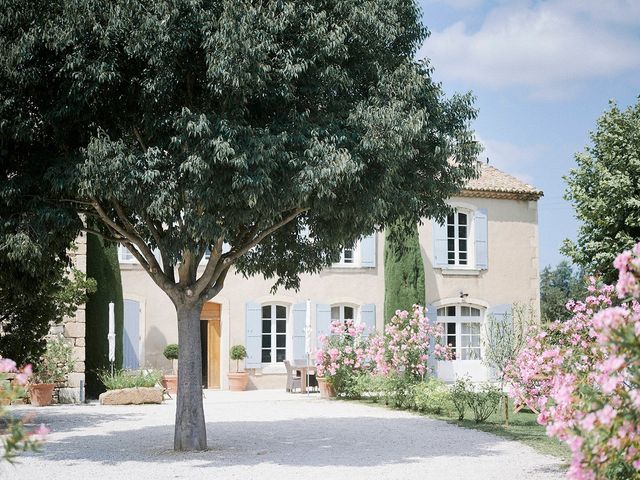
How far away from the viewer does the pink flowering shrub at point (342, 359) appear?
58.7ft

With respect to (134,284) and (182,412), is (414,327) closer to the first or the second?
(134,284)

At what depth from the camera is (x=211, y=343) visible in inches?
858

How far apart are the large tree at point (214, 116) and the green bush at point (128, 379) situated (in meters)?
7.33

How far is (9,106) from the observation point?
9.20 metres

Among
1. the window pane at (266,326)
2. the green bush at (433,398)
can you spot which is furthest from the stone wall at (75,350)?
the green bush at (433,398)

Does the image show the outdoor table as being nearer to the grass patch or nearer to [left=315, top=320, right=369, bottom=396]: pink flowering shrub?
[left=315, top=320, right=369, bottom=396]: pink flowering shrub

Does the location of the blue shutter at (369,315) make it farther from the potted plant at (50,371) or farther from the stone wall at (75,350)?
the potted plant at (50,371)

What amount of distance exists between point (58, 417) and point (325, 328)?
28.9 feet

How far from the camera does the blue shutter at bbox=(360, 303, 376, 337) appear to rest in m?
22.4

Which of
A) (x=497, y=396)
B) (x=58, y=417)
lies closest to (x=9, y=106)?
(x=58, y=417)

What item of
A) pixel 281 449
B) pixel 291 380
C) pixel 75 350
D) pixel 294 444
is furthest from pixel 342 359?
pixel 281 449

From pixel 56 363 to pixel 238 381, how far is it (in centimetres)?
508

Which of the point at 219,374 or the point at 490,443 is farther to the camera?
the point at 219,374

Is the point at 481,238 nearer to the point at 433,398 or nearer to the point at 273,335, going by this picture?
the point at 273,335
